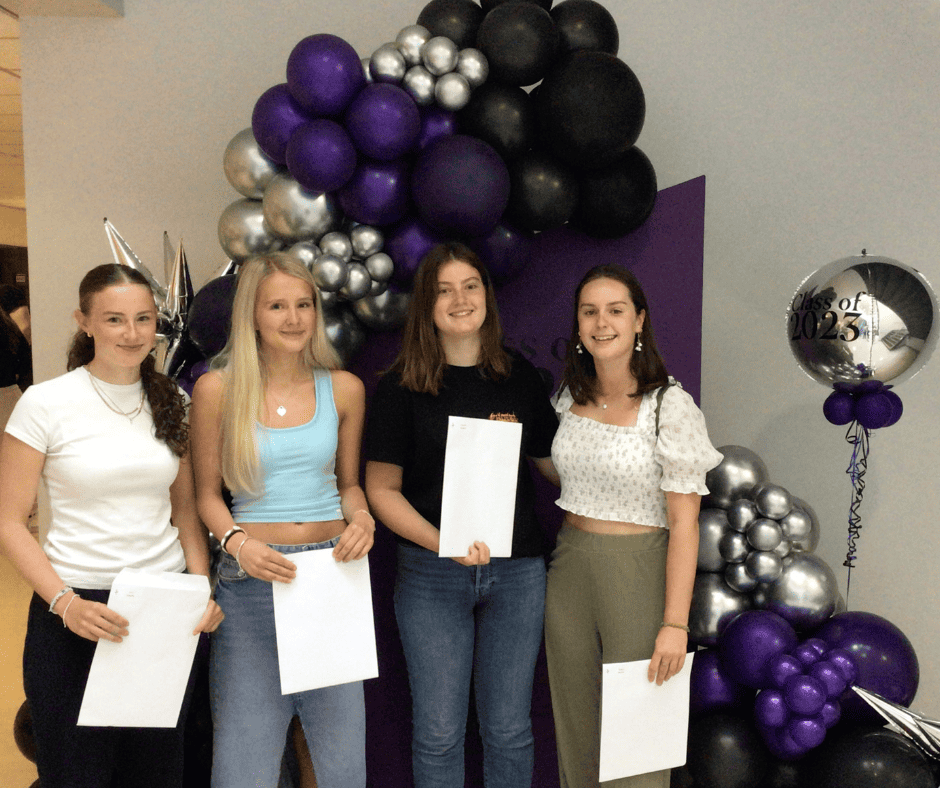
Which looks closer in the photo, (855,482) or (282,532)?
(282,532)

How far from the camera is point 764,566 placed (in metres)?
2.03

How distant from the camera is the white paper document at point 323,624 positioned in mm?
1677

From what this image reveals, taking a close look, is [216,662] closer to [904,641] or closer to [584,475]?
[584,475]

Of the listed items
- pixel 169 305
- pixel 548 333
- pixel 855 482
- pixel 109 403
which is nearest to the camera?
pixel 109 403

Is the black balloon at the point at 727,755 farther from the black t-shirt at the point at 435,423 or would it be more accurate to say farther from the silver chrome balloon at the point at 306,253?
the silver chrome balloon at the point at 306,253

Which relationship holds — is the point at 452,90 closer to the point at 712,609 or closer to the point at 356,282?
the point at 356,282

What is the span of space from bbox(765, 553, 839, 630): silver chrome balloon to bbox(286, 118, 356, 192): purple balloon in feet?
5.46

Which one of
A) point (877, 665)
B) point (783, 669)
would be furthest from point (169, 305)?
point (877, 665)

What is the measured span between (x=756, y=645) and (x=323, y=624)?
3.65ft

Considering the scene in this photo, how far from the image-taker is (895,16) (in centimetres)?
293

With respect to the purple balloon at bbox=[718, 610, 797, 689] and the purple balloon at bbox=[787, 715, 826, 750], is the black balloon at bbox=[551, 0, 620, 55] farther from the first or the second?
the purple balloon at bbox=[787, 715, 826, 750]

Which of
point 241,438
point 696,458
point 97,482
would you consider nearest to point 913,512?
point 696,458

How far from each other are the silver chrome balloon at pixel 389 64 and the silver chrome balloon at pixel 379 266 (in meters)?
0.49

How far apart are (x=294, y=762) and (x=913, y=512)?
259 centimetres
